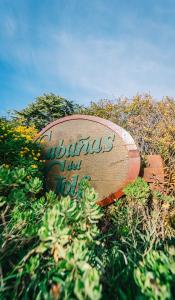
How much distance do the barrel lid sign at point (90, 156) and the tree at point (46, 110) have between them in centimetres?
727

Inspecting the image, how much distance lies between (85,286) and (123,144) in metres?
4.32

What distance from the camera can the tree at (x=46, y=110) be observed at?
1341 cm

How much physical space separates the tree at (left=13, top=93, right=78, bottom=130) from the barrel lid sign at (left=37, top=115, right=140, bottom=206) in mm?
7268

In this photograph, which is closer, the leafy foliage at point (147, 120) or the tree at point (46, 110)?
the leafy foliage at point (147, 120)

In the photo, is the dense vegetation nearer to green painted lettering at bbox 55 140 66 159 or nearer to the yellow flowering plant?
the yellow flowering plant

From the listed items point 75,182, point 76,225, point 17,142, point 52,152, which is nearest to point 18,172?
point 76,225

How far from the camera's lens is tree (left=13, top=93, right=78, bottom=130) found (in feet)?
44.0

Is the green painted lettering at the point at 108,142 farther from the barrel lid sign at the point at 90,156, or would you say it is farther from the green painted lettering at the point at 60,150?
the green painted lettering at the point at 60,150

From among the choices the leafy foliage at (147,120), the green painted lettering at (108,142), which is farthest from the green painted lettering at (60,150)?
the leafy foliage at (147,120)

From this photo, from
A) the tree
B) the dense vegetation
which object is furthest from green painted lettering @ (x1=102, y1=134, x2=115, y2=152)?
the tree

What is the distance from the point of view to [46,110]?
529 inches

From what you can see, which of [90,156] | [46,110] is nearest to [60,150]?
[90,156]

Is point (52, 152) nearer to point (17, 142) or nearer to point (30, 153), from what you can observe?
point (30, 153)

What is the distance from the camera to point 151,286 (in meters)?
0.92
